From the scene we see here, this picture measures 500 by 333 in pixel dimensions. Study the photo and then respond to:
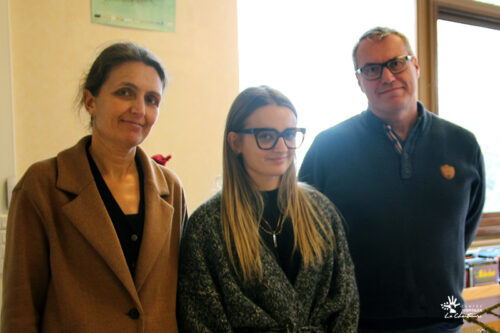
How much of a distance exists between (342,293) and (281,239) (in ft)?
0.81

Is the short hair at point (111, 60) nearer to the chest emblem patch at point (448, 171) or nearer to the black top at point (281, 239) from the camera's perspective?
the black top at point (281, 239)

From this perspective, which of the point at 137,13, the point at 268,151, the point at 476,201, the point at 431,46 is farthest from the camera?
the point at 431,46

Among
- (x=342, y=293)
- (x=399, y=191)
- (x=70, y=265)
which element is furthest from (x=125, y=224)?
Answer: (x=399, y=191)

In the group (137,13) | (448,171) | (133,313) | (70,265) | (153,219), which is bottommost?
(133,313)

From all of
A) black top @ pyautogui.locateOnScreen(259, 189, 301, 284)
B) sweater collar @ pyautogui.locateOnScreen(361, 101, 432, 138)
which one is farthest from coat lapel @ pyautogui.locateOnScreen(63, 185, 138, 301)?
sweater collar @ pyautogui.locateOnScreen(361, 101, 432, 138)

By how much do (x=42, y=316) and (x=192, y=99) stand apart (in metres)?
1.37

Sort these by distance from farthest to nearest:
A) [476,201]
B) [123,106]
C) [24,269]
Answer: [476,201]
[123,106]
[24,269]

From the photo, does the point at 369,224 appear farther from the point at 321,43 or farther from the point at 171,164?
the point at 321,43

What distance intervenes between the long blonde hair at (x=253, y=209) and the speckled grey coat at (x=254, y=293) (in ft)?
0.09

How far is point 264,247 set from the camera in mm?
1218

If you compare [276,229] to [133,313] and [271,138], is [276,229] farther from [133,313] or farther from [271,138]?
[133,313]

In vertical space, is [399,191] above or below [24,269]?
above

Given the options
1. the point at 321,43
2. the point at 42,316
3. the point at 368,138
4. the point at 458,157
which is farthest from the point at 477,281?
the point at 42,316

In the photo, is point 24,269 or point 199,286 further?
point 199,286
